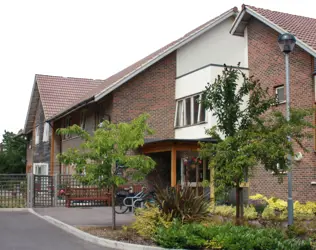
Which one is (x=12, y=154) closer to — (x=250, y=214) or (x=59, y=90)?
(x=59, y=90)

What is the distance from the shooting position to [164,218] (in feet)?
40.5

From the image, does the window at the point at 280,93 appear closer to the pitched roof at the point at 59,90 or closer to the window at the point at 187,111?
the window at the point at 187,111

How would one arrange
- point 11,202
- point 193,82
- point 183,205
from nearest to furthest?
1. point 183,205
2. point 11,202
3. point 193,82

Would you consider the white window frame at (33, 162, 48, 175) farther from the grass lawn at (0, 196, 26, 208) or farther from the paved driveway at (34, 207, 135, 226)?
the paved driveway at (34, 207, 135, 226)

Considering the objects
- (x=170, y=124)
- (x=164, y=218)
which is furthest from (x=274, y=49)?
(x=164, y=218)

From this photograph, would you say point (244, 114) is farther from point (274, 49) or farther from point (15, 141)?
point (15, 141)

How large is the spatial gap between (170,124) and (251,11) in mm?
7111

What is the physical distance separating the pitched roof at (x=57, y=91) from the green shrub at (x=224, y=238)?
23045 millimetres

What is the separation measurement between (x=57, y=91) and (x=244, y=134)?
25949mm

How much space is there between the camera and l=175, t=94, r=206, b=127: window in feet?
73.9

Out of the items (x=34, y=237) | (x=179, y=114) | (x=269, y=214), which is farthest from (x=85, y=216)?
(x=179, y=114)

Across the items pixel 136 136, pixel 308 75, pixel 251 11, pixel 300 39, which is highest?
pixel 251 11

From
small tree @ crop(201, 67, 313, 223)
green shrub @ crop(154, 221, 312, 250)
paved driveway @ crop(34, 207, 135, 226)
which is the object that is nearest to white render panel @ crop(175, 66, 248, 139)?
paved driveway @ crop(34, 207, 135, 226)

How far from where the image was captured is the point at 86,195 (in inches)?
888
